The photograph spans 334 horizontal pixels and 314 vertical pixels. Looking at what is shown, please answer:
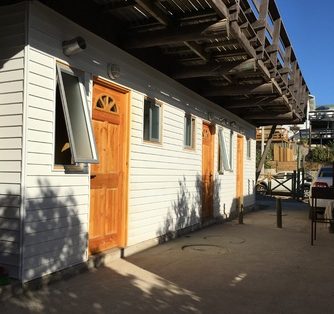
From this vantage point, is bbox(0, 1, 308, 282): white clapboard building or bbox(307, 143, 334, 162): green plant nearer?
bbox(0, 1, 308, 282): white clapboard building

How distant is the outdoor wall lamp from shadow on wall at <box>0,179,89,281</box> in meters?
1.64

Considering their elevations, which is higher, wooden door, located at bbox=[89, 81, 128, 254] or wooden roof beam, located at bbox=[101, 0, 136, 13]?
wooden roof beam, located at bbox=[101, 0, 136, 13]

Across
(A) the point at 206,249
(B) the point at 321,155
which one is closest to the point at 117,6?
(A) the point at 206,249

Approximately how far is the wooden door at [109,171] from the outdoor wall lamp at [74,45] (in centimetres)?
90

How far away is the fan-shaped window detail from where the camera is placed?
6.67 m

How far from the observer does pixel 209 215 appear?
1170 cm

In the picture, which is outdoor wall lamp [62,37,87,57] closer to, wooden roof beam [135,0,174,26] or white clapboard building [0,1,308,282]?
white clapboard building [0,1,308,282]

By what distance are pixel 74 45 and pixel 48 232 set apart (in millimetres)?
2279

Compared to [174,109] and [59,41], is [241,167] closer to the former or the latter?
[174,109]

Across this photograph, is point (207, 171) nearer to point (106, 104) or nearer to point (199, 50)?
point (199, 50)

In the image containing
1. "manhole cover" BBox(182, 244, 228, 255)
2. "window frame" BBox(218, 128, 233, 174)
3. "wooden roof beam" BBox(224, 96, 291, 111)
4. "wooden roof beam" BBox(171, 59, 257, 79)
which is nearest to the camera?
"manhole cover" BBox(182, 244, 228, 255)

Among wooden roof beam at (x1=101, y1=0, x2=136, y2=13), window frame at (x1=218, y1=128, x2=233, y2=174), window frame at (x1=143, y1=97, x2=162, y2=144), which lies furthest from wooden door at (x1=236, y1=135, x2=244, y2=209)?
wooden roof beam at (x1=101, y1=0, x2=136, y2=13)

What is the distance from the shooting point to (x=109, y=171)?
22.7ft

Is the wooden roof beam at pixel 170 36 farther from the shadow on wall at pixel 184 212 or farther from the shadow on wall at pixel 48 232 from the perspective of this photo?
the shadow on wall at pixel 184 212
